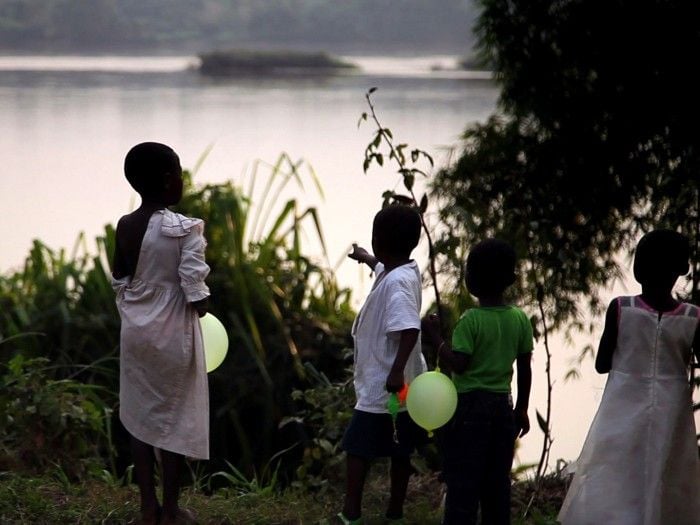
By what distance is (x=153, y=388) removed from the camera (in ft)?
10.1

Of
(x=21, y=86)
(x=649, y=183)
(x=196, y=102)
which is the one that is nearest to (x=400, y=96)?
(x=196, y=102)

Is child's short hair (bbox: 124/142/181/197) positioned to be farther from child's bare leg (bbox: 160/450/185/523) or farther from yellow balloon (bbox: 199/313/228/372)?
child's bare leg (bbox: 160/450/185/523)

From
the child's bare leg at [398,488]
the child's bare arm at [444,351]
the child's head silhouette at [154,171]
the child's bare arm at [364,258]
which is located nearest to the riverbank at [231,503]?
the child's bare leg at [398,488]

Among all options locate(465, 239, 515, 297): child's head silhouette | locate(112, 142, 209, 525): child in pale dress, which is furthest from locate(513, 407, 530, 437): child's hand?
locate(112, 142, 209, 525): child in pale dress

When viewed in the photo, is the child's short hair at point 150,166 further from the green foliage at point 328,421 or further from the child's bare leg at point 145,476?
the green foliage at point 328,421

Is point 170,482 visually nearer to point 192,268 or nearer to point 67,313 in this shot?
point 192,268

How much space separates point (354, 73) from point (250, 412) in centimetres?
786

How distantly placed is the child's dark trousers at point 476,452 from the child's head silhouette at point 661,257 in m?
0.47

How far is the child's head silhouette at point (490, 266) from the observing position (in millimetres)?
2965

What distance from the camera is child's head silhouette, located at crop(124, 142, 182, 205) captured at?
3.01 meters

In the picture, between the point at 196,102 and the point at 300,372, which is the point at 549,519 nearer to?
the point at 300,372

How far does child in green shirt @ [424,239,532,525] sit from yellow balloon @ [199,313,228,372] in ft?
1.95

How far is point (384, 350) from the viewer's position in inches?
122

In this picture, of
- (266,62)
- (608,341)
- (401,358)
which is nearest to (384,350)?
(401,358)
